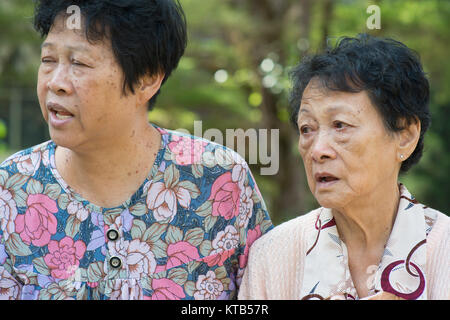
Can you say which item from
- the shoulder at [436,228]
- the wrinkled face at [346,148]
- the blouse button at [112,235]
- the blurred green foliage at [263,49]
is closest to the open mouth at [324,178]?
the wrinkled face at [346,148]

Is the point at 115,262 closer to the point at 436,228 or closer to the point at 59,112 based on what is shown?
the point at 59,112

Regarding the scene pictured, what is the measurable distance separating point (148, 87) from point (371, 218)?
3.29ft

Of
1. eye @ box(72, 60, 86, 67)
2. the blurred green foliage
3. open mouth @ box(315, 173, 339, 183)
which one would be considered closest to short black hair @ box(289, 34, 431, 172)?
open mouth @ box(315, 173, 339, 183)

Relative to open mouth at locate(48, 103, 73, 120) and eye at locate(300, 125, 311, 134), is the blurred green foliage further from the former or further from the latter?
open mouth at locate(48, 103, 73, 120)

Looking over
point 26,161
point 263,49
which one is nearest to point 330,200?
point 26,161

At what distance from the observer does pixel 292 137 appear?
7.55 metres

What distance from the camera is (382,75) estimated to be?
2178mm

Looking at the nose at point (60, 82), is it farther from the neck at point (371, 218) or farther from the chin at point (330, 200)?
the neck at point (371, 218)

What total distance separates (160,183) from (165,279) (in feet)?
1.25

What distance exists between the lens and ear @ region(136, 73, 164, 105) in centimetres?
237

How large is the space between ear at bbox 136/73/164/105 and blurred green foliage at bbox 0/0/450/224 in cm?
421
